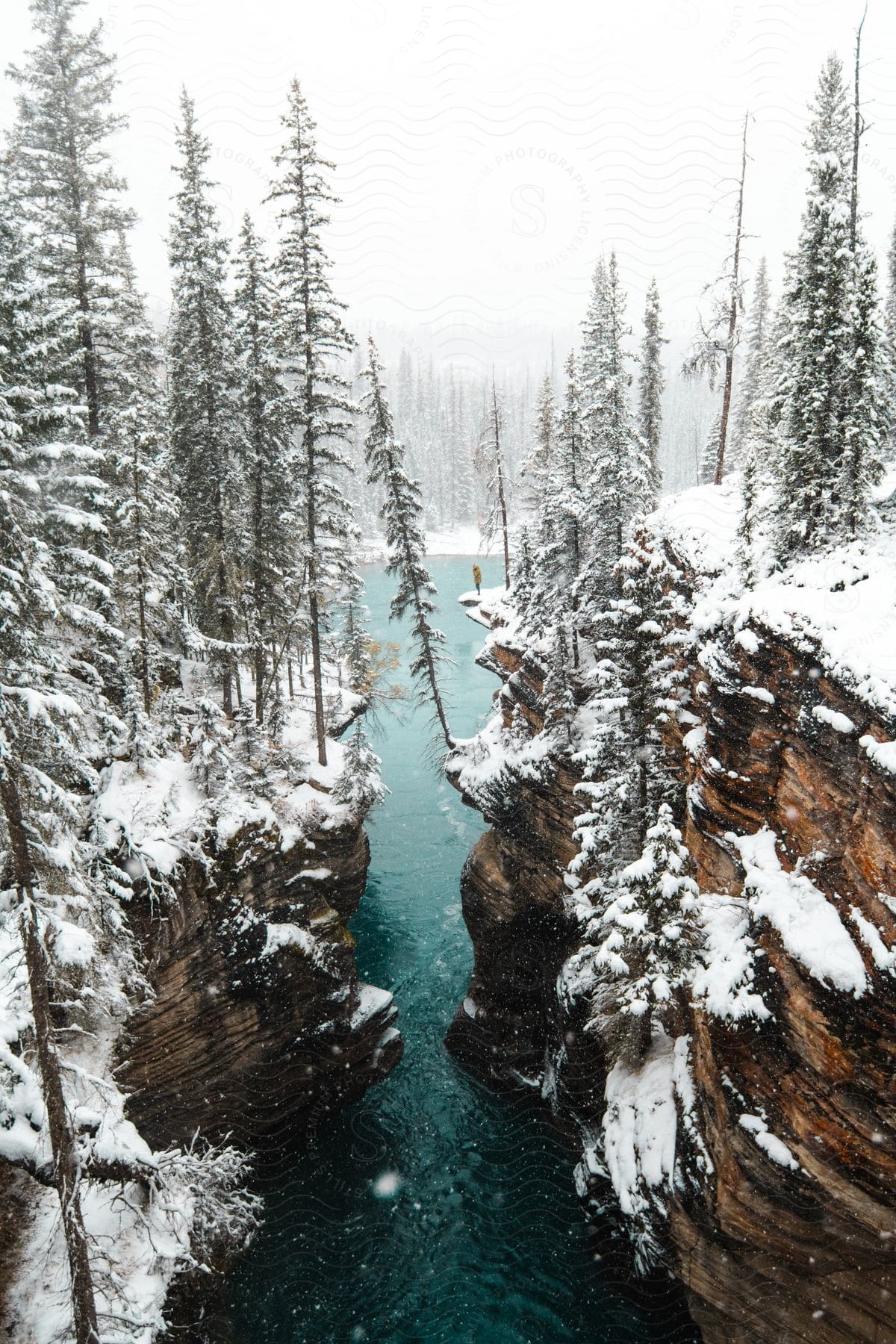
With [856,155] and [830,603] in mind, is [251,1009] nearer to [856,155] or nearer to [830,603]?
[830,603]

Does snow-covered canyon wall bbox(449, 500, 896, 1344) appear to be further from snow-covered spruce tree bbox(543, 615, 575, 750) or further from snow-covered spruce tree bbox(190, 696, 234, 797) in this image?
snow-covered spruce tree bbox(190, 696, 234, 797)

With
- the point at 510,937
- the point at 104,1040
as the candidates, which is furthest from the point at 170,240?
the point at 510,937

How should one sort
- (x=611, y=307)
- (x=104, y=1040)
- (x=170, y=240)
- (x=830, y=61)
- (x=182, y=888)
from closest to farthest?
(x=104, y=1040)
(x=182, y=888)
(x=170, y=240)
(x=830, y=61)
(x=611, y=307)

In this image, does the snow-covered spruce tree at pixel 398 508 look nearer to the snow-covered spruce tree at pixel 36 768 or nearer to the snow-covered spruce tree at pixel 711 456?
the snow-covered spruce tree at pixel 36 768

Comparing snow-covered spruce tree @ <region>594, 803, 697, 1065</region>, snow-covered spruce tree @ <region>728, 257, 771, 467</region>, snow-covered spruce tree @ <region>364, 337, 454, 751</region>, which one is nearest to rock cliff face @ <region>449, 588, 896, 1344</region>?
snow-covered spruce tree @ <region>594, 803, 697, 1065</region>

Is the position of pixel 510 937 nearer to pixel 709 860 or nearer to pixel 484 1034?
pixel 484 1034

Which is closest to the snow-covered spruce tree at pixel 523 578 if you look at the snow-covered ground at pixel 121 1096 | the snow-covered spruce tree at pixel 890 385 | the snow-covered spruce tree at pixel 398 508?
the snow-covered spruce tree at pixel 398 508
